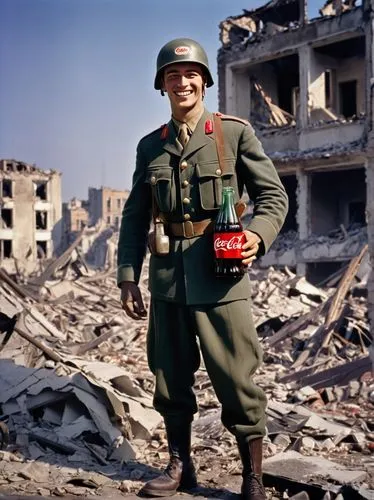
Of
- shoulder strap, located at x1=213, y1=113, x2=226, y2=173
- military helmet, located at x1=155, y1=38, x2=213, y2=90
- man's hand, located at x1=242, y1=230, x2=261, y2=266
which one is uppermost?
military helmet, located at x1=155, y1=38, x2=213, y2=90

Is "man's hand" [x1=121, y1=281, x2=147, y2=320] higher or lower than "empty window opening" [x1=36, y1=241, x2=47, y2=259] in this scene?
higher

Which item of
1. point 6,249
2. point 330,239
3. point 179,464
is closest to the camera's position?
point 179,464

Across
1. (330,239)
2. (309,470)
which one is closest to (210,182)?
(309,470)

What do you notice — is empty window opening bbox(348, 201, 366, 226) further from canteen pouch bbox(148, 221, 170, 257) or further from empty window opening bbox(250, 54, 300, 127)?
canteen pouch bbox(148, 221, 170, 257)

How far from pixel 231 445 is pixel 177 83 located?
272 cm

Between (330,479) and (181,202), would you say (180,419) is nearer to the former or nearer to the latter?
(330,479)

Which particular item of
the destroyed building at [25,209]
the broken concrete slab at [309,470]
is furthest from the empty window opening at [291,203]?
the destroyed building at [25,209]

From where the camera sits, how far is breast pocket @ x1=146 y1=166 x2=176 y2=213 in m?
3.55

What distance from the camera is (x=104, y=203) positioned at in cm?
5903

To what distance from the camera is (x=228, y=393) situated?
339 cm

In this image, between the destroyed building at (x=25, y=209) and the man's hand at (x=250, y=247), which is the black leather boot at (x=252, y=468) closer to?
the man's hand at (x=250, y=247)

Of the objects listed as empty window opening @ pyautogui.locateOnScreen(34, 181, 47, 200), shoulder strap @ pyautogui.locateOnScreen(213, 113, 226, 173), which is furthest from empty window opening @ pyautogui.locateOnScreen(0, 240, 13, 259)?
shoulder strap @ pyautogui.locateOnScreen(213, 113, 226, 173)

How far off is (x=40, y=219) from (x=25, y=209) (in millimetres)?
1965

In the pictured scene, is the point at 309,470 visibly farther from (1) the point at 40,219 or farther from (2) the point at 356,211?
(1) the point at 40,219
